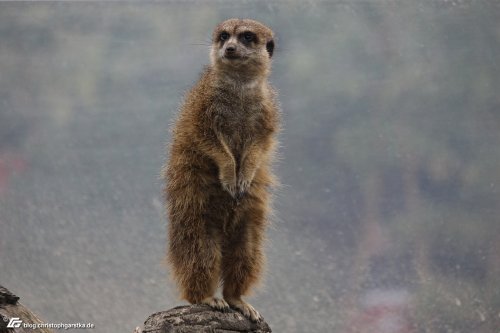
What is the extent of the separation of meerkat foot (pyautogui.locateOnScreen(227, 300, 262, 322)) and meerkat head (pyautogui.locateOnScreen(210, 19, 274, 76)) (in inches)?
41.3

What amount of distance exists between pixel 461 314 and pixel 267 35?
8.36 ft

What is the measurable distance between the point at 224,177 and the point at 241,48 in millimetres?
595

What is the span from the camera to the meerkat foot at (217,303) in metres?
3.29

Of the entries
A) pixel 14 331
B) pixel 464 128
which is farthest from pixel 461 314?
pixel 14 331

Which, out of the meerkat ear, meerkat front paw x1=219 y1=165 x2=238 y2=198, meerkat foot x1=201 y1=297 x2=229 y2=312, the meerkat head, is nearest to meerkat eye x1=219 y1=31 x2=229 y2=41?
the meerkat head

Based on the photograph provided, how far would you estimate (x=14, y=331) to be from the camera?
314cm

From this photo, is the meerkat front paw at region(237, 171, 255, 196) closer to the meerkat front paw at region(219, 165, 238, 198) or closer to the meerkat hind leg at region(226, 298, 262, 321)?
the meerkat front paw at region(219, 165, 238, 198)

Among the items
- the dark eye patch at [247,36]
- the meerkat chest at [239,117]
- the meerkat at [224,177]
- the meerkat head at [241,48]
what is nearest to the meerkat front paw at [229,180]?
the meerkat at [224,177]

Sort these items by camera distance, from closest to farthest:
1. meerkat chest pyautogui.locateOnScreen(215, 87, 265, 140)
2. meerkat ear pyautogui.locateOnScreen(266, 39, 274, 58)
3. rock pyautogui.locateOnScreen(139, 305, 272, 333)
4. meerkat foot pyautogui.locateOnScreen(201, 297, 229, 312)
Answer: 1. rock pyautogui.locateOnScreen(139, 305, 272, 333)
2. meerkat foot pyautogui.locateOnScreen(201, 297, 229, 312)
3. meerkat chest pyautogui.locateOnScreen(215, 87, 265, 140)
4. meerkat ear pyautogui.locateOnScreen(266, 39, 274, 58)

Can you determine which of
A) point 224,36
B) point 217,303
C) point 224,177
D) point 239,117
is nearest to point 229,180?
point 224,177

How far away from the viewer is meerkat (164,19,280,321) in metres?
3.36

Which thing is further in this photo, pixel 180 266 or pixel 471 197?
pixel 471 197

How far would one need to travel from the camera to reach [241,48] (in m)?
3.42

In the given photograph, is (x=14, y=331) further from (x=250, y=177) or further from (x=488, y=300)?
(x=488, y=300)
